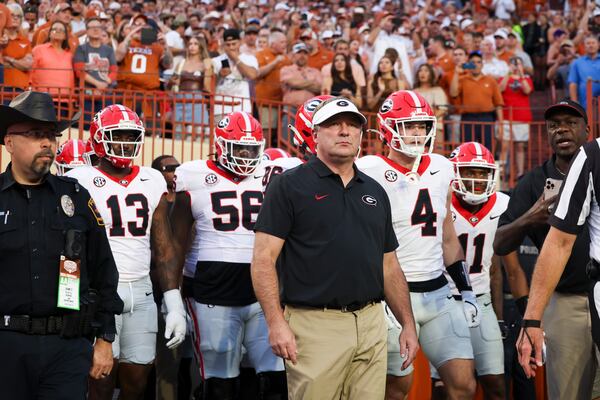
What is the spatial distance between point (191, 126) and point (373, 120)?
2684mm

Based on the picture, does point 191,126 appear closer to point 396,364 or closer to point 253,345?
point 253,345

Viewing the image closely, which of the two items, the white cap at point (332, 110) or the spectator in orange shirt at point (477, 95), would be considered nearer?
the white cap at point (332, 110)

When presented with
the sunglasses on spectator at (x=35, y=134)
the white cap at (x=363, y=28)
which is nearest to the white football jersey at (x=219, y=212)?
the sunglasses on spectator at (x=35, y=134)

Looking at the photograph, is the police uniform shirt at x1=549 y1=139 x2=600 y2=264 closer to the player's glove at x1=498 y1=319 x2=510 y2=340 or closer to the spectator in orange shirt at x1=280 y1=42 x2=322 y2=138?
the player's glove at x1=498 y1=319 x2=510 y2=340

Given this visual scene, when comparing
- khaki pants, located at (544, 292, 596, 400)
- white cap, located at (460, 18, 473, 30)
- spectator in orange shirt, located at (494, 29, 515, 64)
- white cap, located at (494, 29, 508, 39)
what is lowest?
khaki pants, located at (544, 292, 596, 400)

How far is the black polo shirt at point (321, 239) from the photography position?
531cm

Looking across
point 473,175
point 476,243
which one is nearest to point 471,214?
point 476,243

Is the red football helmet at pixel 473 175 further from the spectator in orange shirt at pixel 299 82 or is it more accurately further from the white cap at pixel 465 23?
the white cap at pixel 465 23

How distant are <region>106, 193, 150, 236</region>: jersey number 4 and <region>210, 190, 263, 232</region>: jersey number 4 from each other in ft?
1.56

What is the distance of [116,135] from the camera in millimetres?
7328

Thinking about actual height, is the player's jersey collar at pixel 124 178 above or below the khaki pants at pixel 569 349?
above

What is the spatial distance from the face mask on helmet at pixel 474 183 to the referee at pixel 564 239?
2853mm

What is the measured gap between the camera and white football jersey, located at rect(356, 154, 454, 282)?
6.75m

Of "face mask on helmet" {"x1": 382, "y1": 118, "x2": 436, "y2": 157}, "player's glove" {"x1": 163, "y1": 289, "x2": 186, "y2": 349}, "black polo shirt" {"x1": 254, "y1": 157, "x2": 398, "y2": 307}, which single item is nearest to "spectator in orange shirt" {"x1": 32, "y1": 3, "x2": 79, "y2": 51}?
"player's glove" {"x1": 163, "y1": 289, "x2": 186, "y2": 349}
